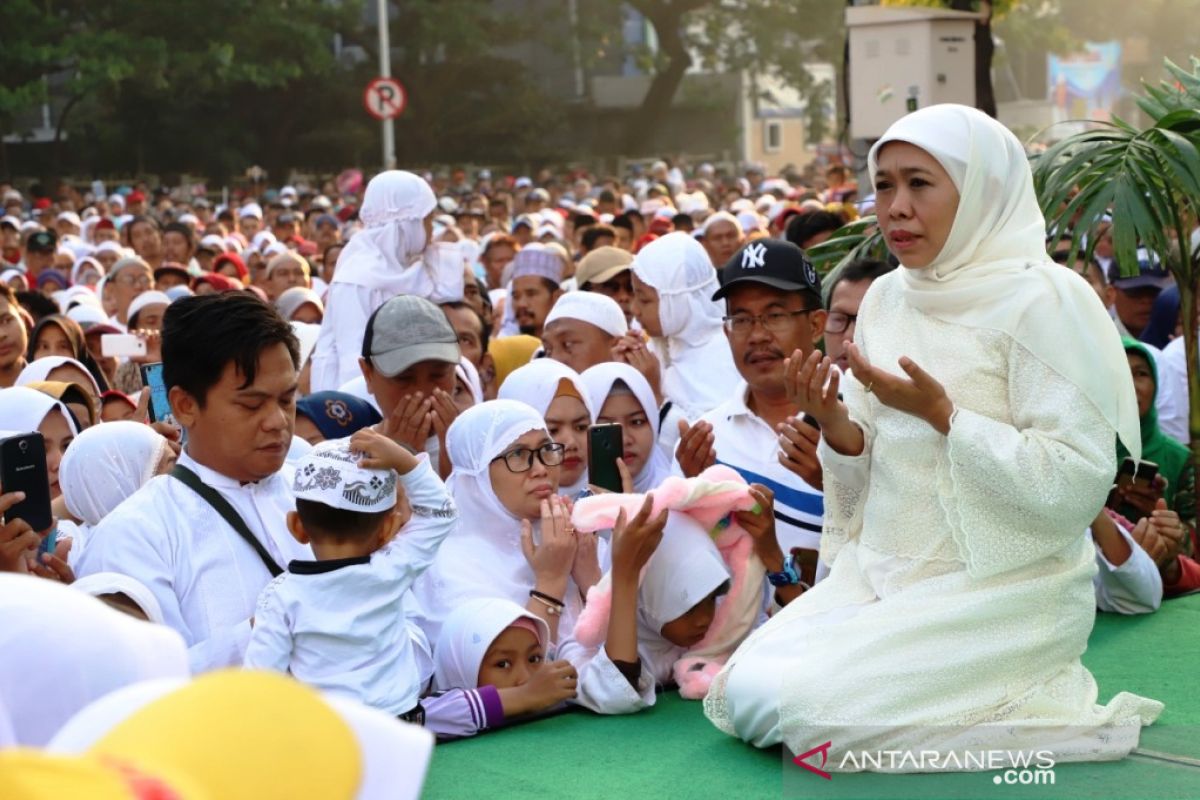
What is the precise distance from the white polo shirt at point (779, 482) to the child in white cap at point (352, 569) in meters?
1.36

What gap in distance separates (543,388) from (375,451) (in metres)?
1.60

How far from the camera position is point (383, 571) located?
408 centimetres

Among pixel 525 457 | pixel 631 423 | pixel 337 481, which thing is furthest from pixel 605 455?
pixel 337 481

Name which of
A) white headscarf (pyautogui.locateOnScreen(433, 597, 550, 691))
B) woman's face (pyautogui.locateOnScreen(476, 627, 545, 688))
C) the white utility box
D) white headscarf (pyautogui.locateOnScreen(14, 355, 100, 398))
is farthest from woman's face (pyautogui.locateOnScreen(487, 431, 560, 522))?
the white utility box

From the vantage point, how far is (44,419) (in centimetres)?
549

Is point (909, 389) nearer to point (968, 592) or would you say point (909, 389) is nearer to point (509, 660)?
point (968, 592)

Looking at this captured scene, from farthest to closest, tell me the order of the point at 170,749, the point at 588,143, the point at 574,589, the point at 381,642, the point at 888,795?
the point at 588,143, the point at 574,589, the point at 381,642, the point at 888,795, the point at 170,749

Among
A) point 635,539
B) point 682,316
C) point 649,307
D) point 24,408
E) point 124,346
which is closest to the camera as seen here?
point 635,539

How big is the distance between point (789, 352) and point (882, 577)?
1196 millimetres

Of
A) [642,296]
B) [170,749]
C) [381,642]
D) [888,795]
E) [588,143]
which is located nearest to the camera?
[170,749]

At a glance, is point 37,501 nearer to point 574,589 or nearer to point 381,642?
point 381,642

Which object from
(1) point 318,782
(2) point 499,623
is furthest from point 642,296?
(1) point 318,782

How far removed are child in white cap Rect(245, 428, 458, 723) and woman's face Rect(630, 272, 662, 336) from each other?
3.20m

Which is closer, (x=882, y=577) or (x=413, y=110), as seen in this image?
(x=882, y=577)
